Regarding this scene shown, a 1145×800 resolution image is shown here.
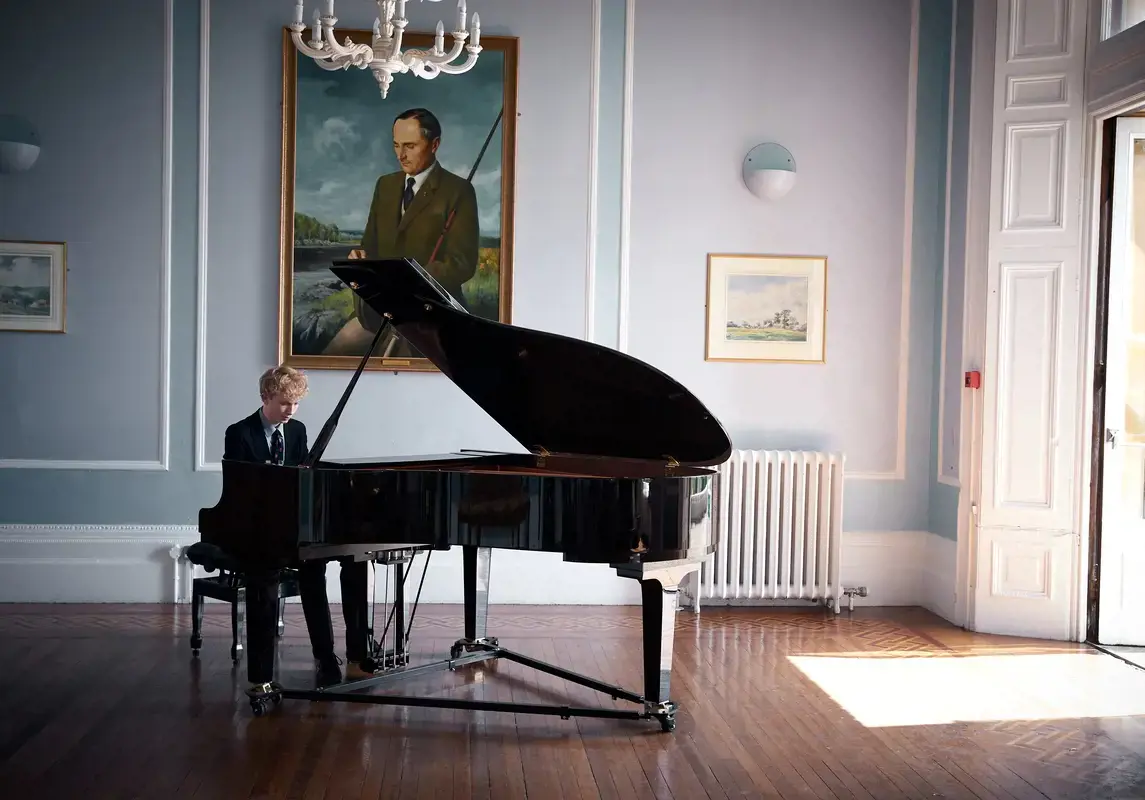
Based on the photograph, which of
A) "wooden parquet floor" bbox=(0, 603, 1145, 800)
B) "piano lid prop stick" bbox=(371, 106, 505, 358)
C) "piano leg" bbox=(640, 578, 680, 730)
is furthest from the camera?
"piano lid prop stick" bbox=(371, 106, 505, 358)

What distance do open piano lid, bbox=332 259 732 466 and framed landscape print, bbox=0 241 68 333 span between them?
7.94ft

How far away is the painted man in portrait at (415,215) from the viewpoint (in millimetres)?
5531

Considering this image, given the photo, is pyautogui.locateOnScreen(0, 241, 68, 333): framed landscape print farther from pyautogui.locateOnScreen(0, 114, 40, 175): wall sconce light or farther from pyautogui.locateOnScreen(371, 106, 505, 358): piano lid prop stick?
pyautogui.locateOnScreen(371, 106, 505, 358): piano lid prop stick

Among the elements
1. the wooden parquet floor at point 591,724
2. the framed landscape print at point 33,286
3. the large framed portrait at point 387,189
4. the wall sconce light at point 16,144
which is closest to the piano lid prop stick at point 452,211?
the large framed portrait at point 387,189

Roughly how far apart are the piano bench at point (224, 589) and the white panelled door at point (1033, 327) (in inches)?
130

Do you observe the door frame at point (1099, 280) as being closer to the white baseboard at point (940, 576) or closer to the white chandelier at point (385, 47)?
the white baseboard at point (940, 576)

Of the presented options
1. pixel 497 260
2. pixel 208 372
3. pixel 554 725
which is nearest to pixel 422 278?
pixel 554 725

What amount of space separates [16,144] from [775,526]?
4211mm

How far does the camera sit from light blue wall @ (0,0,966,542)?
17.9 ft

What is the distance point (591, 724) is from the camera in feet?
12.1

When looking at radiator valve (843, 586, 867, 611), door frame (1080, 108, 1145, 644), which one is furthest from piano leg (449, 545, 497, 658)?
door frame (1080, 108, 1145, 644)

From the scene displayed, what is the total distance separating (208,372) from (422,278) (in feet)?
7.52

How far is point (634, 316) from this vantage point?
226 inches

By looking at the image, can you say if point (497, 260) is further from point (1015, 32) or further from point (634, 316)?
point (1015, 32)
